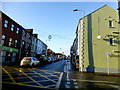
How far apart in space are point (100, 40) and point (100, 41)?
159 mm

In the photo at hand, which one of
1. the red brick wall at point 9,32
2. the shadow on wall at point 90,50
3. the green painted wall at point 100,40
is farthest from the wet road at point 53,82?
the red brick wall at point 9,32

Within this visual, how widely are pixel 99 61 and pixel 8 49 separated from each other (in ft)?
58.2

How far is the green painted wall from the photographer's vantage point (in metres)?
13.6

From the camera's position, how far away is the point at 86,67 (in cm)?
1345

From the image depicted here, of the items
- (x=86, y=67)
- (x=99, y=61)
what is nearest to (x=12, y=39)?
(x=86, y=67)

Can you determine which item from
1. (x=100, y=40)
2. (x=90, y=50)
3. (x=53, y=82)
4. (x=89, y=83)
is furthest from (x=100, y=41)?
(x=53, y=82)

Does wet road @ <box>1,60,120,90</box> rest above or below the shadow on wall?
below

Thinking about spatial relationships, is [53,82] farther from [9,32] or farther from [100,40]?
[9,32]

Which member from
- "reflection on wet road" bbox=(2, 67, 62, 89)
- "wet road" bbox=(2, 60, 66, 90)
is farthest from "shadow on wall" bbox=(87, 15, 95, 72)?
"reflection on wet road" bbox=(2, 67, 62, 89)

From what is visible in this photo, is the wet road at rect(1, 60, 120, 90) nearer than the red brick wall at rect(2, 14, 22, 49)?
Yes

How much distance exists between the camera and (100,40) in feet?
46.9

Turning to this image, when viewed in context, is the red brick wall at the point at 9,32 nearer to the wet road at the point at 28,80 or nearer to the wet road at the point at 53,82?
the wet road at the point at 28,80

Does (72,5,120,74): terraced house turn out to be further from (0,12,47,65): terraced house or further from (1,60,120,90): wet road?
(0,12,47,65): terraced house

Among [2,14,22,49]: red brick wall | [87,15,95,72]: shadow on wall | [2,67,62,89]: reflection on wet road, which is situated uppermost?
[2,14,22,49]: red brick wall
